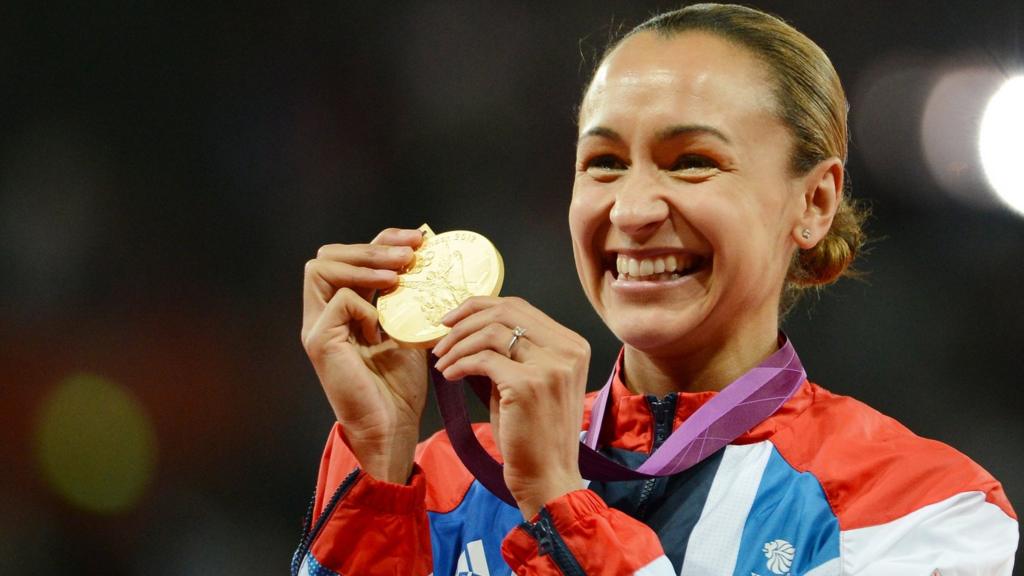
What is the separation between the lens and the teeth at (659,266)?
64.3 inches

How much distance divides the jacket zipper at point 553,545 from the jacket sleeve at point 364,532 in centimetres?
29

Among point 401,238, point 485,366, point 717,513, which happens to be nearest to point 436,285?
point 401,238

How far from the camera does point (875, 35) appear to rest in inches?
128

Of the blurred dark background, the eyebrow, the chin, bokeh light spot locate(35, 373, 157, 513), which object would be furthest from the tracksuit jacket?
bokeh light spot locate(35, 373, 157, 513)

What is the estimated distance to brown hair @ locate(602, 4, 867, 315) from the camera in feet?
5.64

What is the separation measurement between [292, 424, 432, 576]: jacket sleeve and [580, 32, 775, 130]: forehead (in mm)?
680

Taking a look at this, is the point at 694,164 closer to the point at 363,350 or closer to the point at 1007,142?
the point at 363,350

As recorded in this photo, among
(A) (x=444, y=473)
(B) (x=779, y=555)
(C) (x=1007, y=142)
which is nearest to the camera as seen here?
(B) (x=779, y=555)

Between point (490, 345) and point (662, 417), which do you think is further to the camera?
point (662, 417)

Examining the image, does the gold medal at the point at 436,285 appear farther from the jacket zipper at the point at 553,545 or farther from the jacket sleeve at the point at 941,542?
the jacket sleeve at the point at 941,542

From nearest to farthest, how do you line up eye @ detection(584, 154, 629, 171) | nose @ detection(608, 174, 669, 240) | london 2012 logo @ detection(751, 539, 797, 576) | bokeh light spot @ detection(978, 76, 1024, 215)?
1. london 2012 logo @ detection(751, 539, 797, 576)
2. nose @ detection(608, 174, 669, 240)
3. eye @ detection(584, 154, 629, 171)
4. bokeh light spot @ detection(978, 76, 1024, 215)

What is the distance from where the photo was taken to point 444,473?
73.0 inches

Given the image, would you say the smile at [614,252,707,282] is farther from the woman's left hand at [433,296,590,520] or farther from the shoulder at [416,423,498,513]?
the shoulder at [416,423,498,513]

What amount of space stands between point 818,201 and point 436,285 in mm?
689
